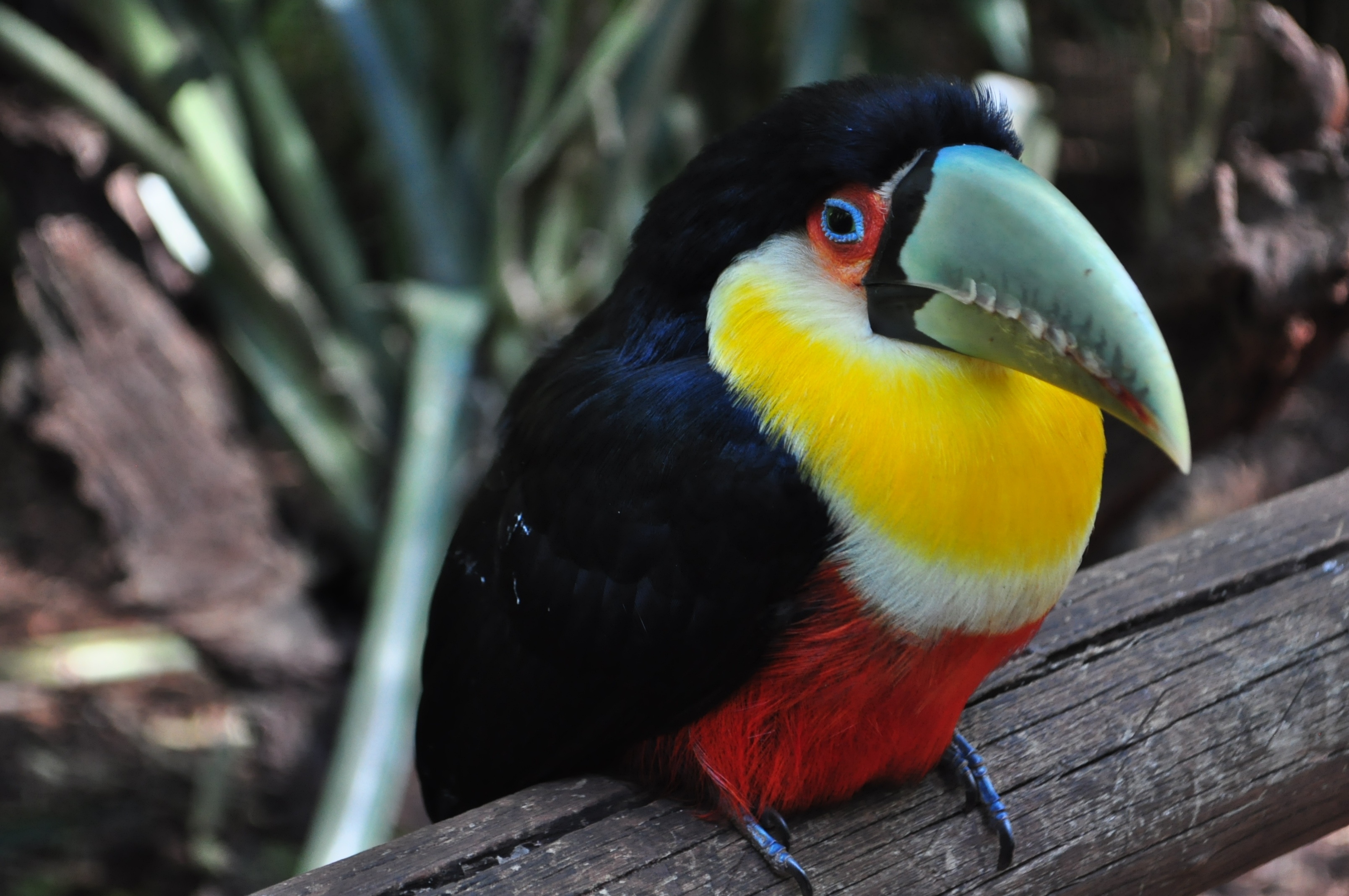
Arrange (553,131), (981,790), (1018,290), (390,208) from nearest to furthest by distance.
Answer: (1018,290)
(981,790)
(553,131)
(390,208)

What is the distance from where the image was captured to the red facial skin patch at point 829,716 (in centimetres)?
139

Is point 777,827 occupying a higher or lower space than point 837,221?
lower

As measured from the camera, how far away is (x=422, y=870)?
135 centimetres

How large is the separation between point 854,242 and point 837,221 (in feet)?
0.10

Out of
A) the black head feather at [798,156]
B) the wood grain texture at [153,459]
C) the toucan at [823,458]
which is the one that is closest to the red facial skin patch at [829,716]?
the toucan at [823,458]

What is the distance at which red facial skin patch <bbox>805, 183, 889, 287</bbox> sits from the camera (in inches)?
54.9

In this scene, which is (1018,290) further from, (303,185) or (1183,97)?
(1183,97)

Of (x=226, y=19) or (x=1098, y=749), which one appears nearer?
(x=1098, y=749)

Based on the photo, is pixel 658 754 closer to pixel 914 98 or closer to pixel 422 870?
pixel 422 870

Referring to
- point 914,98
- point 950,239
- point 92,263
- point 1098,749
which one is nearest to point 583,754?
point 1098,749

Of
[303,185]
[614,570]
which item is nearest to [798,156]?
[614,570]

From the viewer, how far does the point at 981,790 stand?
60.6 inches

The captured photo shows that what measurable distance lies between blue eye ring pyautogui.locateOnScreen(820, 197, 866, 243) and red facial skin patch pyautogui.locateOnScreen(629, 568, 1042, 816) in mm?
378

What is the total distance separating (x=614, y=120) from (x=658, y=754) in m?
2.46
